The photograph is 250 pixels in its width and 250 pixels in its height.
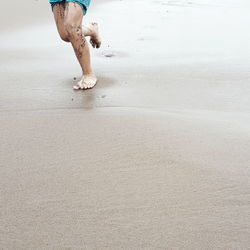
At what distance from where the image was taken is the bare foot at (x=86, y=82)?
3209 mm

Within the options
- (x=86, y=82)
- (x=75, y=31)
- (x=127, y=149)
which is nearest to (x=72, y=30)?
(x=75, y=31)

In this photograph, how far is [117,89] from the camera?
3.20m

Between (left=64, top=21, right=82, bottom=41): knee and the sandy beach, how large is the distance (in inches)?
16.1

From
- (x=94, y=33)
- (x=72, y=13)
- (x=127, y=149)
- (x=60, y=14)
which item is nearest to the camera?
(x=127, y=149)

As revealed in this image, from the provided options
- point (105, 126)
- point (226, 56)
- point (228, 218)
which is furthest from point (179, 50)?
point (228, 218)

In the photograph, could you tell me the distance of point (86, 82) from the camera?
3.25 meters

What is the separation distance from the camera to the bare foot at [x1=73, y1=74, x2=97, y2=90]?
3209 mm

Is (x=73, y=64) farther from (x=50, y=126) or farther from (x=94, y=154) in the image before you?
(x=94, y=154)

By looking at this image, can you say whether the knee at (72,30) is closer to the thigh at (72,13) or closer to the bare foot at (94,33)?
the thigh at (72,13)

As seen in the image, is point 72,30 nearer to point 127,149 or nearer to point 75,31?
point 75,31

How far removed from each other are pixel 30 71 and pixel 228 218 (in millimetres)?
2575

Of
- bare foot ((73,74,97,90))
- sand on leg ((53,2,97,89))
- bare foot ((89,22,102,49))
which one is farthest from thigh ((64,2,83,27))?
bare foot ((89,22,102,49))

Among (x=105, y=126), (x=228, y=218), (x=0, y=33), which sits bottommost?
(x=0, y=33)

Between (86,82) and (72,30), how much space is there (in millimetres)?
418
